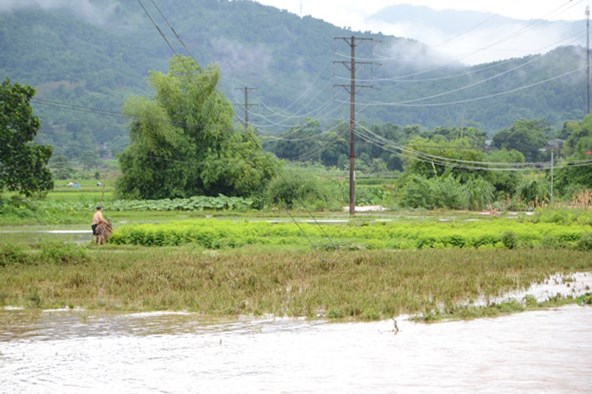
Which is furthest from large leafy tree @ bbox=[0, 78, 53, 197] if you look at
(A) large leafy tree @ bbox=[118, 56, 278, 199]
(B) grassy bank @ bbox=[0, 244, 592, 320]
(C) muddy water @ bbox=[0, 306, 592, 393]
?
(C) muddy water @ bbox=[0, 306, 592, 393]

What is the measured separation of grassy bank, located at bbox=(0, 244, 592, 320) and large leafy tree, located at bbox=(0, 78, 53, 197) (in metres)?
13.1

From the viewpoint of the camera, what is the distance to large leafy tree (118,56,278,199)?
6038 centimetres

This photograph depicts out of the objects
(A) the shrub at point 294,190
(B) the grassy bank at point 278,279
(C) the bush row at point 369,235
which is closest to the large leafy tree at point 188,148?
(A) the shrub at point 294,190

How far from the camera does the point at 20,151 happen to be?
3747cm

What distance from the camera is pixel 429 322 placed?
569 inches

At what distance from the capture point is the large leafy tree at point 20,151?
123 feet

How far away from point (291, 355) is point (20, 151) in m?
28.1

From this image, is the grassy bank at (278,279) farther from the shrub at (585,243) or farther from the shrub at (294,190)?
the shrub at (294,190)

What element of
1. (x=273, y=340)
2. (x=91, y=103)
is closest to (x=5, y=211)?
(x=273, y=340)

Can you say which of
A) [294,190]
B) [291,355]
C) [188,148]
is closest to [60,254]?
[291,355]

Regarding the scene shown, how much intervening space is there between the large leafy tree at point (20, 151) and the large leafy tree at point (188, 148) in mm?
20926

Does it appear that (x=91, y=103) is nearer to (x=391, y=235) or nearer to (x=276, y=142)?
(x=276, y=142)

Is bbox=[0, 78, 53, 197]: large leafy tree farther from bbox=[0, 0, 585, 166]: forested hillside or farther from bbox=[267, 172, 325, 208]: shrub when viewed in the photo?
bbox=[0, 0, 585, 166]: forested hillside

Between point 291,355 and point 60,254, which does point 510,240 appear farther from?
point 291,355
